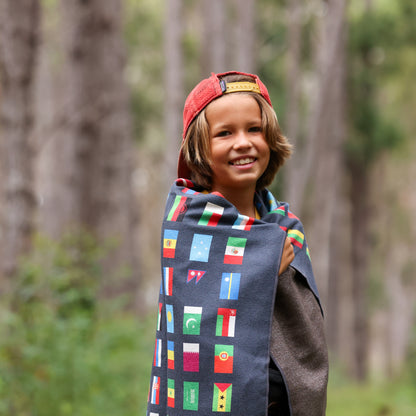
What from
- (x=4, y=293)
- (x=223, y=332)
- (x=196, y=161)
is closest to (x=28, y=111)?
(x=4, y=293)

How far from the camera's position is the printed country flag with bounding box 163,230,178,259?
2.80 metres

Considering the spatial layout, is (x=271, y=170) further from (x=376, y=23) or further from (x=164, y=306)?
(x=376, y=23)

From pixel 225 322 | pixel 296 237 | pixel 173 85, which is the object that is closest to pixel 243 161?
pixel 296 237

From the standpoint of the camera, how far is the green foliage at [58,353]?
5.21 metres

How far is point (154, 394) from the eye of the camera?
2.92 metres

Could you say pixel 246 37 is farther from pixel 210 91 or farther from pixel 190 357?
pixel 190 357

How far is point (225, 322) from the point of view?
265cm

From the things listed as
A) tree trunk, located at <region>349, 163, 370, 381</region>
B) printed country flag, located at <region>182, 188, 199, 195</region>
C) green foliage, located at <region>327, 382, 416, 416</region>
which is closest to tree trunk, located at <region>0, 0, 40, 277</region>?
printed country flag, located at <region>182, 188, 199, 195</region>

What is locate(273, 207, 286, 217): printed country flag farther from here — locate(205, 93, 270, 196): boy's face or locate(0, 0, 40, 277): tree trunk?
locate(0, 0, 40, 277): tree trunk

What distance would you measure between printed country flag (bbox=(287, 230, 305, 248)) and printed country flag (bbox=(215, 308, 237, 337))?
429 millimetres

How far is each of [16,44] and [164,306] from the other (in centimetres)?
380

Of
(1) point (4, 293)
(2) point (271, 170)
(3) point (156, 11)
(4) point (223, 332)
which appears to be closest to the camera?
(4) point (223, 332)

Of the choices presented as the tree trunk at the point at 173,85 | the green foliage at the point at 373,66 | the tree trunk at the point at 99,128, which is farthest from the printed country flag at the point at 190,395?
the green foliage at the point at 373,66

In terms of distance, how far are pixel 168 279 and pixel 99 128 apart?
8082 millimetres
